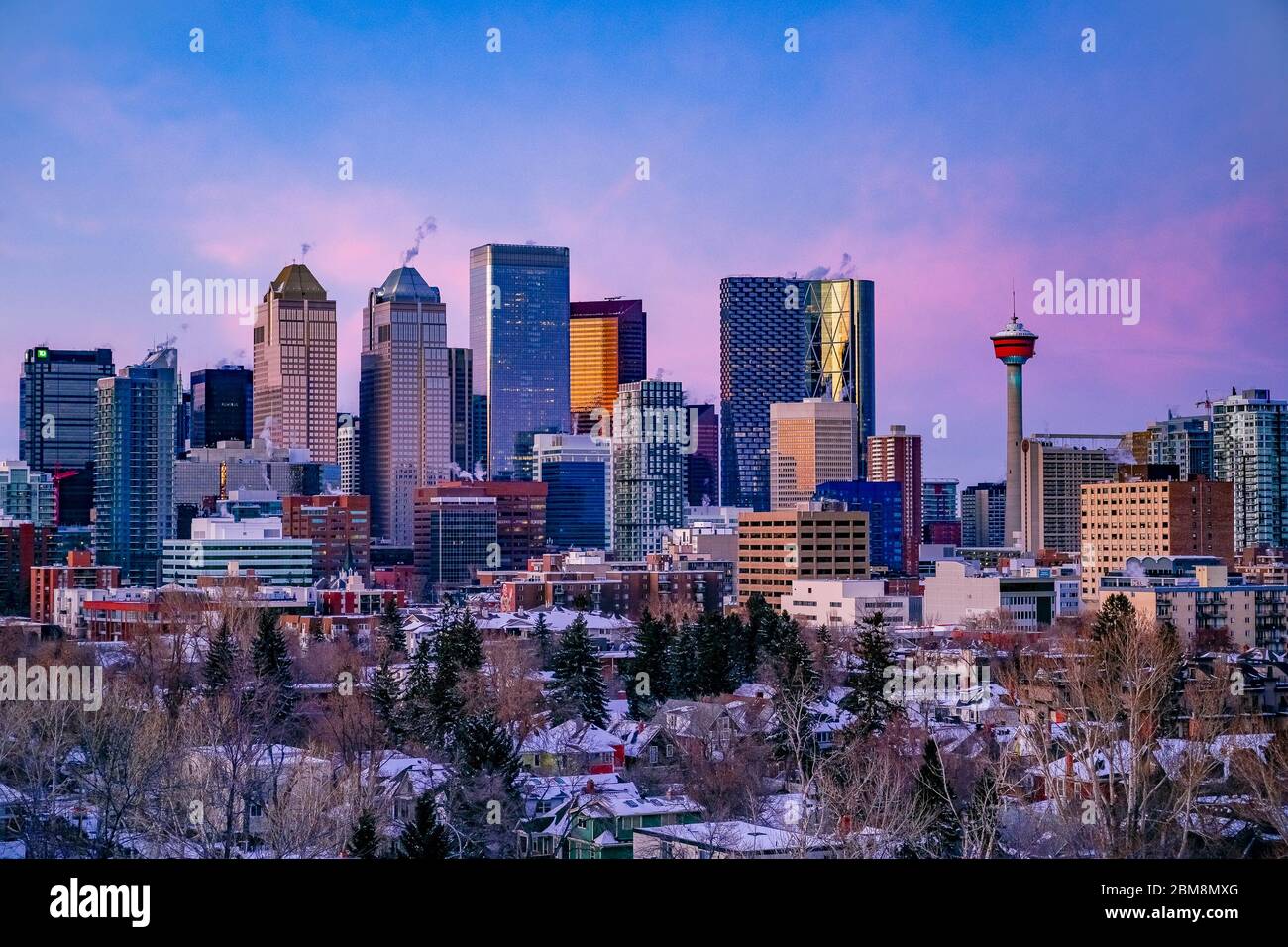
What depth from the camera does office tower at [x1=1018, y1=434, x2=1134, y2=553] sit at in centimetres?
3628

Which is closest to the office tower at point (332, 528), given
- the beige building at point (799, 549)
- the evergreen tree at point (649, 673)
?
the beige building at point (799, 549)

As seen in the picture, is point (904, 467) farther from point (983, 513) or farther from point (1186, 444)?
point (1186, 444)

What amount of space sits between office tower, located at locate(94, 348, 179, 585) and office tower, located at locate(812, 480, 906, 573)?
14.5 m

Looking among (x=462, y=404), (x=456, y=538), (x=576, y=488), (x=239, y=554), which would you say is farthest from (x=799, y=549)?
(x=462, y=404)

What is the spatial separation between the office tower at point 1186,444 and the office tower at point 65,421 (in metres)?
19.7

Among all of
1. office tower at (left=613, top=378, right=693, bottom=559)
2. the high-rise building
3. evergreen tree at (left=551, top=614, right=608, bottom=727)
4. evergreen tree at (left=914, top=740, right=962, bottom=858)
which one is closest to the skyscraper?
the high-rise building

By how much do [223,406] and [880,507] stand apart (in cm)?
1693

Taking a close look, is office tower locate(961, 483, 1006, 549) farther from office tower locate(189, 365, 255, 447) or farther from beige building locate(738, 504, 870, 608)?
office tower locate(189, 365, 255, 447)

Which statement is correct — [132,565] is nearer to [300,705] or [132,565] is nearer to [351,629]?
[351,629]

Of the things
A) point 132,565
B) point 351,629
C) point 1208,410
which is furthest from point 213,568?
point 1208,410

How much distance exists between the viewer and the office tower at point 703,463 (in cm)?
5288

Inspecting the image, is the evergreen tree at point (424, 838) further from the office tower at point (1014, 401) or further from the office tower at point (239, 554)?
the office tower at point (1014, 401)

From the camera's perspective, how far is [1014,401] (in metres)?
44.8

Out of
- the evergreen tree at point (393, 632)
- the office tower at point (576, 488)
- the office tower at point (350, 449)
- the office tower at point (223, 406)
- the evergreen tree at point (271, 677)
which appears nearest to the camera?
the evergreen tree at point (271, 677)
